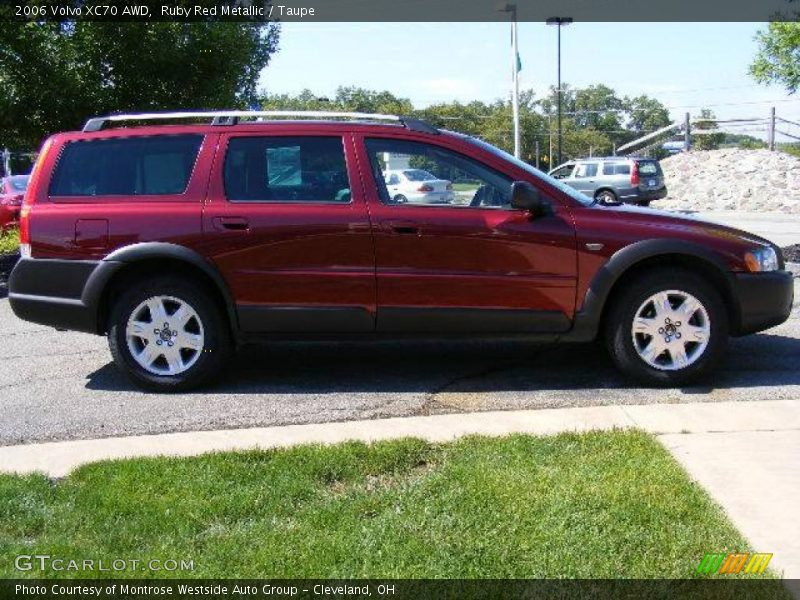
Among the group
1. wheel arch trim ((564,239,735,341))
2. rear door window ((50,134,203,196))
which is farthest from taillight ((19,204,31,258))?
wheel arch trim ((564,239,735,341))

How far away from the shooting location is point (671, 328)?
5.82 metres

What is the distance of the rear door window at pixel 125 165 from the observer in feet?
19.8

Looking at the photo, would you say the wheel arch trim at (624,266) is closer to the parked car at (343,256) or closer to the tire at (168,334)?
the parked car at (343,256)

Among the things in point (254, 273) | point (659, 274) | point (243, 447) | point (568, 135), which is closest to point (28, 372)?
point (254, 273)

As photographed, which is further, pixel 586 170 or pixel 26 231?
pixel 586 170

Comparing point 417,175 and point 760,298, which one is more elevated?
point 417,175

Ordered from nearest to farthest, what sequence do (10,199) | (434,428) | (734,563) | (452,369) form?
(734,563) < (434,428) < (452,369) < (10,199)

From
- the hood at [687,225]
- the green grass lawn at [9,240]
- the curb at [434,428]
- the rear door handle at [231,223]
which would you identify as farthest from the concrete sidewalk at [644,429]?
the green grass lawn at [9,240]

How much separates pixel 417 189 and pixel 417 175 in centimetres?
14

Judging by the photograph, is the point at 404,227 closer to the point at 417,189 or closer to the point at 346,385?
the point at 417,189

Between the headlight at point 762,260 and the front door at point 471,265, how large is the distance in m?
1.16

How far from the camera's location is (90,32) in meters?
12.0

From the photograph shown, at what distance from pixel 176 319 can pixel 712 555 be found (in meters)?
3.82

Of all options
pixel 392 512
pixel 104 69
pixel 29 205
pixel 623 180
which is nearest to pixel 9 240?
pixel 104 69
